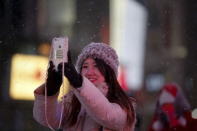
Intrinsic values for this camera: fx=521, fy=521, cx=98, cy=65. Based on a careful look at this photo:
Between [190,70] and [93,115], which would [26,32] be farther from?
[93,115]

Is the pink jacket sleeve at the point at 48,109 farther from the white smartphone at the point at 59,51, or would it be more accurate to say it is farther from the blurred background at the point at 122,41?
the blurred background at the point at 122,41

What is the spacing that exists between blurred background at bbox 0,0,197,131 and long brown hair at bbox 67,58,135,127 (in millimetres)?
1411

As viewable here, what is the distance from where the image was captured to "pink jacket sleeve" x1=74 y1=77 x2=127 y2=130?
2.20 metres

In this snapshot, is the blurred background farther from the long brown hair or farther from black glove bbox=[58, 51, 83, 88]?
black glove bbox=[58, 51, 83, 88]

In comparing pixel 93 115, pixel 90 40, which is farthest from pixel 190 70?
pixel 93 115

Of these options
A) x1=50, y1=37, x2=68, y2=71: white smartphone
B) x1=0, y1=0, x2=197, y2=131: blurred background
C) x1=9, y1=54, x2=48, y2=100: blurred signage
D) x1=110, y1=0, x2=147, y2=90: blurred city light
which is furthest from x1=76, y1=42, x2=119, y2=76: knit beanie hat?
x1=9, y1=54, x2=48, y2=100: blurred signage

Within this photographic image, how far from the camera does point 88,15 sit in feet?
13.5

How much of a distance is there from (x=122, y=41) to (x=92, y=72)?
1.69 meters

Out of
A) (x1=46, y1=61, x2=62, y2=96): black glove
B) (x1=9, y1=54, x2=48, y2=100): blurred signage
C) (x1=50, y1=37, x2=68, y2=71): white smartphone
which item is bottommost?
(x1=9, y1=54, x2=48, y2=100): blurred signage

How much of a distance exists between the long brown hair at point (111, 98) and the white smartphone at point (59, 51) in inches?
12.5

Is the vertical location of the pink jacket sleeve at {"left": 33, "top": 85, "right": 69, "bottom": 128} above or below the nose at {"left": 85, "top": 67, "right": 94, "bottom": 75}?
below

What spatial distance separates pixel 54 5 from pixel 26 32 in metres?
Answer: 0.40

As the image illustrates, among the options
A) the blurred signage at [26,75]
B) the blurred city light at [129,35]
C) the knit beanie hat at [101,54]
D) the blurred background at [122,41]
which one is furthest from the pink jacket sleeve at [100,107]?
the blurred signage at [26,75]

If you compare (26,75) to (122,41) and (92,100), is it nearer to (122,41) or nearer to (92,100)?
(122,41)
